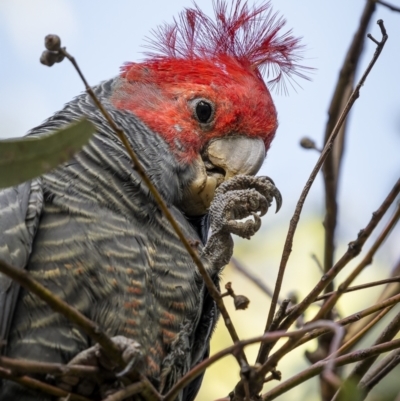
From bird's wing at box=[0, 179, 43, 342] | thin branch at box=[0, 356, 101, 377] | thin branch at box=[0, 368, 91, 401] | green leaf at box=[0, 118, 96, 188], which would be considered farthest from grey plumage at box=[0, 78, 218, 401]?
green leaf at box=[0, 118, 96, 188]

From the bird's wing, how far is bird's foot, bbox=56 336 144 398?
294 millimetres

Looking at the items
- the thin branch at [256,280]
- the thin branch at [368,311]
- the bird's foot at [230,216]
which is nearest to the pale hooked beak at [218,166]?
the bird's foot at [230,216]

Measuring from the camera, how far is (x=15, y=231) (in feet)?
7.78

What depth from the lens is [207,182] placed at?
292 centimetres

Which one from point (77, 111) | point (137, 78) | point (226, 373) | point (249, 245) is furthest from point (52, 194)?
point (249, 245)

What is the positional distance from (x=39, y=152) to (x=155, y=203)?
128 cm

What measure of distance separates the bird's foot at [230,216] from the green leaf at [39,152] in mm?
1222

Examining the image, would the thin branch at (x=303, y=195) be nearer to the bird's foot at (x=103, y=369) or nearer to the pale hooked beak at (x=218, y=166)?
the bird's foot at (x=103, y=369)

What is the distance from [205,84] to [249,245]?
294 cm

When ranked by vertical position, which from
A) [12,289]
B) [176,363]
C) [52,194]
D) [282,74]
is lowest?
[176,363]

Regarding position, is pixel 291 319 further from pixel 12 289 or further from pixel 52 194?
pixel 52 194

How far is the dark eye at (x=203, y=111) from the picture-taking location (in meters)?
3.05

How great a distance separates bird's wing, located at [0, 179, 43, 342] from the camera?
2.27 m

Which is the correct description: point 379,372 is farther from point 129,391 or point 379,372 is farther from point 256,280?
point 256,280
